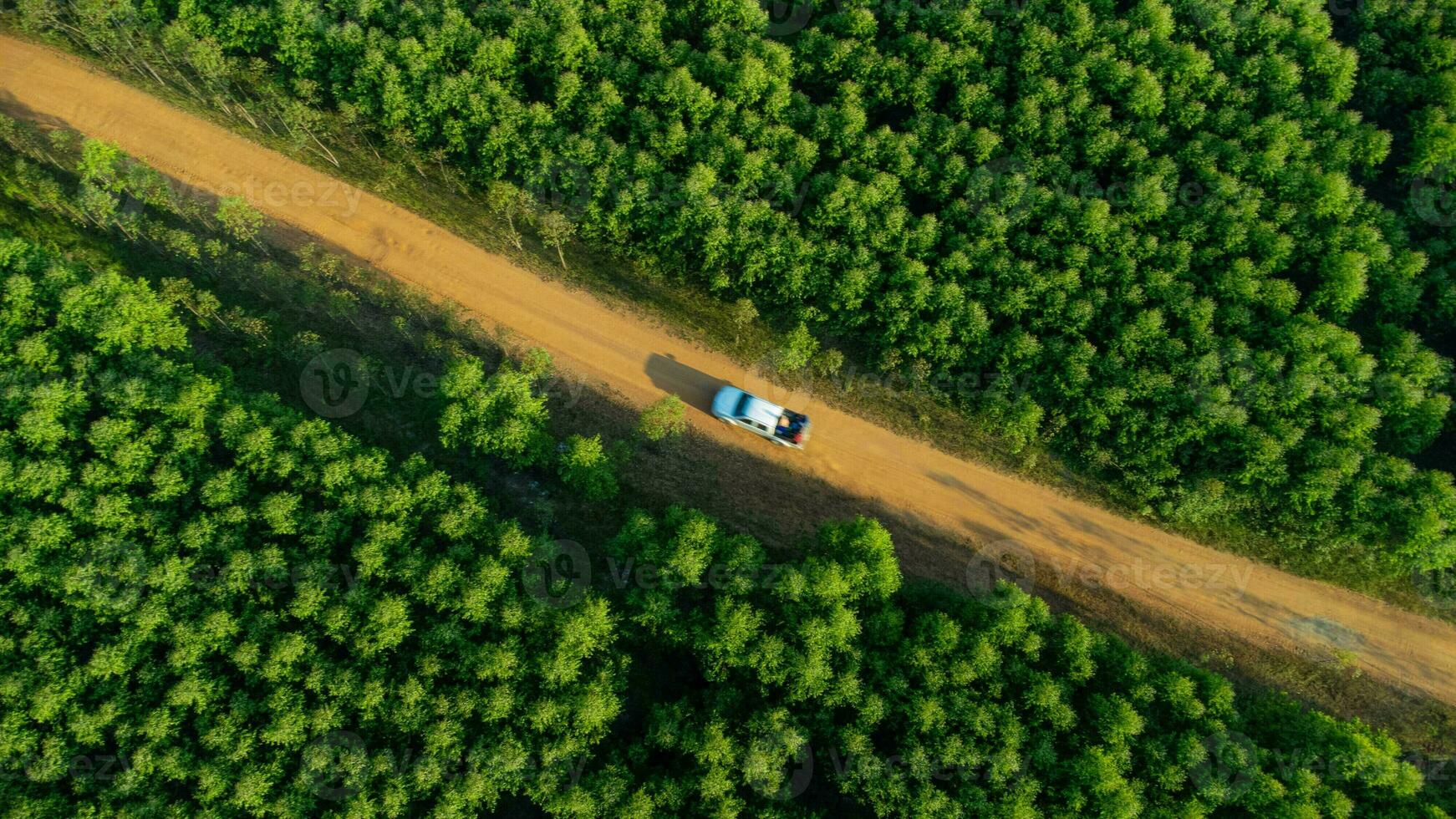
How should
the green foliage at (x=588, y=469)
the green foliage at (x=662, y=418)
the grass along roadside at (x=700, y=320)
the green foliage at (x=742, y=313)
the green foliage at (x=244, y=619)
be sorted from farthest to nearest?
the green foliage at (x=742, y=313), the grass along roadside at (x=700, y=320), the green foliage at (x=662, y=418), the green foliage at (x=588, y=469), the green foliage at (x=244, y=619)

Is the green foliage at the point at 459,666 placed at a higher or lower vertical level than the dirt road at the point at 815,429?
lower

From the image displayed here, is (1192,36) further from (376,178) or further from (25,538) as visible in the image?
(25,538)

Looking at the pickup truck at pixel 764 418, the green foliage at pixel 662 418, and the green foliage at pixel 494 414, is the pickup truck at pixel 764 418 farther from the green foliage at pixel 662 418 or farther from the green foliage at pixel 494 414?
the green foliage at pixel 494 414

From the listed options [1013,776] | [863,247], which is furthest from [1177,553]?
[863,247]

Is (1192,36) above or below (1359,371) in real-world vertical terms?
above

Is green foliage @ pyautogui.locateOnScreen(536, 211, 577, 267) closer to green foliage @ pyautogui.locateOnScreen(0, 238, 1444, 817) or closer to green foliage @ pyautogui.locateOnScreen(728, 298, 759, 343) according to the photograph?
green foliage @ pyautogui.locateOnScreen(728, 298, 759, 343)

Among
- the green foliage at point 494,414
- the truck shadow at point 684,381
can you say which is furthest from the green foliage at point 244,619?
the truck shadow at point 684,381
